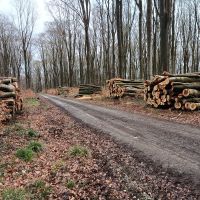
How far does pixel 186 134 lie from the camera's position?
887cm

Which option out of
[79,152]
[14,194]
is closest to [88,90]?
[79,152]

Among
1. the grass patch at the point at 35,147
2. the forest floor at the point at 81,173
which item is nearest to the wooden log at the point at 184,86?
the forest floor at the point at 81,173

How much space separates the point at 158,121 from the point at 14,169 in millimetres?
6497

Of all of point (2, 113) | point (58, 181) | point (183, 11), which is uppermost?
point (183, 11)


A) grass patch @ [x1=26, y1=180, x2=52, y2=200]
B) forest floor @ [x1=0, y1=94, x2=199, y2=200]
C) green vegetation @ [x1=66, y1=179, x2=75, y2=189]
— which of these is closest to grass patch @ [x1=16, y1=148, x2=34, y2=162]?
forest floor @ [x1=0, y1=94, x2=199, y2=200]

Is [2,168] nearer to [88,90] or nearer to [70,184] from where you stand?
[70,184]

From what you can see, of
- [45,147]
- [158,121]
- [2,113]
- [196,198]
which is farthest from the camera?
[158,121]

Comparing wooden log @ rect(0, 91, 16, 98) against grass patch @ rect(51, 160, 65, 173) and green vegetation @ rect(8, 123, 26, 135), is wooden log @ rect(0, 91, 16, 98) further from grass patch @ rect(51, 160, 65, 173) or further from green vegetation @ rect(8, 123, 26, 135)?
grass patch @ rect(51, 160, 65, 173)

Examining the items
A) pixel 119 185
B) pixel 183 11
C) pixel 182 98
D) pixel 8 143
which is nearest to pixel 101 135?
pixel 8 143

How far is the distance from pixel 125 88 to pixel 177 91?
7.87 metres

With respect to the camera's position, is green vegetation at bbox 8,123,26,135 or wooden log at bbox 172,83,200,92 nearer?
green vegetation at bbox 8,123,26,135

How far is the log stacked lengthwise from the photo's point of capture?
13.9 meters

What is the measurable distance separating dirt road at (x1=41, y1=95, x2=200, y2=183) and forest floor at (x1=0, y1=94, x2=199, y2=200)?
35cm

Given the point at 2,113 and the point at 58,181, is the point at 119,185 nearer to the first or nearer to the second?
the point at 58,181
